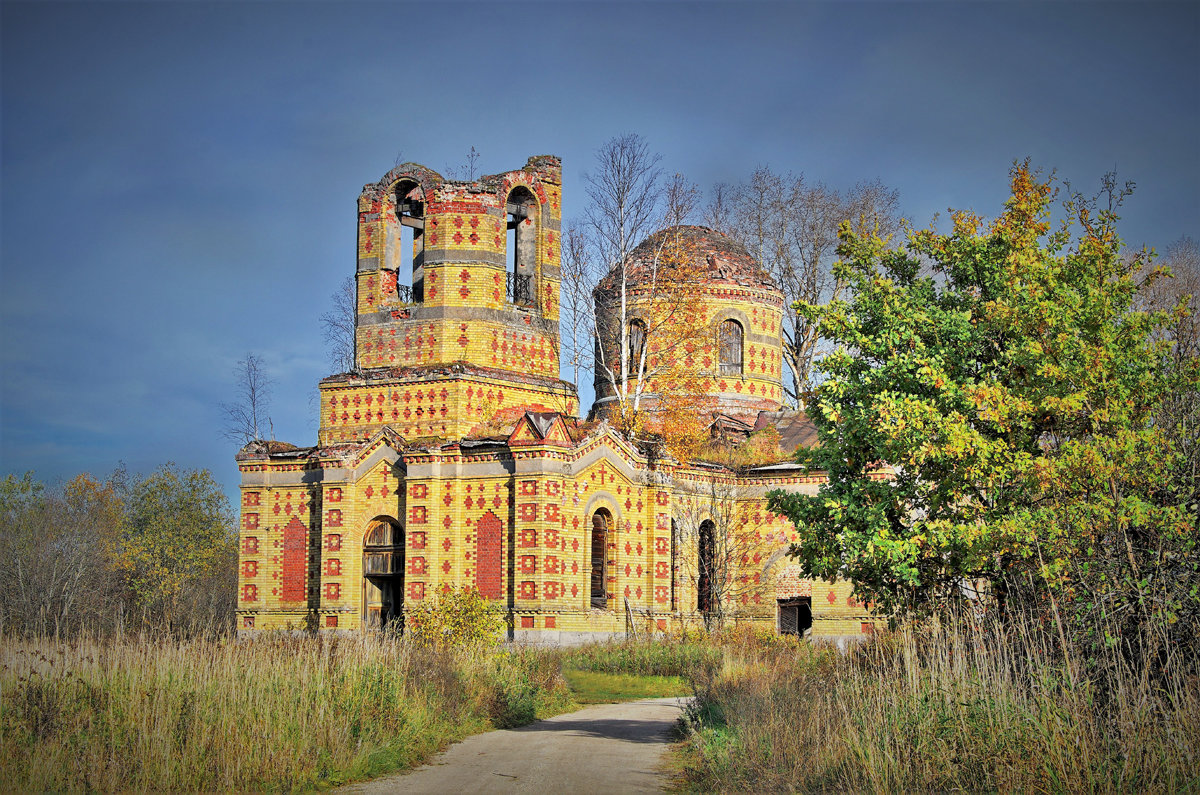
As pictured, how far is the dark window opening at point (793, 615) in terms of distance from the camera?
36188mm

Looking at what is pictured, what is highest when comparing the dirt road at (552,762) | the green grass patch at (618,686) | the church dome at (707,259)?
the church dome at (707,259)

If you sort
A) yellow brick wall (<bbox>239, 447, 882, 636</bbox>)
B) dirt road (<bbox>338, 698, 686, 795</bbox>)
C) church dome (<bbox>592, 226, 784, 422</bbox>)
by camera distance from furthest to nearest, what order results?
church dome (<bbox>592, 226, 784, 422</bbox>) → yellow brick wall (<bbox>239, 447, 882, 636</bbox>) → dirt road (<bbox>338, 698, 686, 795</bbox>)

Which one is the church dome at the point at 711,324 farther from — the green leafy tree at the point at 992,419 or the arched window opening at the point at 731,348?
the green leafy tree at the point at 992,419

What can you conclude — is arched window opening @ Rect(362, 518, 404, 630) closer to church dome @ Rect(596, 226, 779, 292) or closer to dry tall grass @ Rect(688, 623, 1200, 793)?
church dome @ Rect(596, 226, 779, 292)

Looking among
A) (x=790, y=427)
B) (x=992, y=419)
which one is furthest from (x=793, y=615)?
(x=992, y=419)

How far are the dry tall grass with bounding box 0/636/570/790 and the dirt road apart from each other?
521 mm

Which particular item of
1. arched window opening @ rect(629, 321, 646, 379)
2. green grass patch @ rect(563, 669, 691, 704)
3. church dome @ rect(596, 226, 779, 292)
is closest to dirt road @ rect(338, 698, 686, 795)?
green grass patch @ rect(563, 669, 691, 704)

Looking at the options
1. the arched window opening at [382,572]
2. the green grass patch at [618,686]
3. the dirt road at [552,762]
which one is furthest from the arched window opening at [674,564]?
the dirt road at [552,762]

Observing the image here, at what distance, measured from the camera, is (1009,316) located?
1599cm

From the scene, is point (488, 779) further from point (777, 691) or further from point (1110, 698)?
point (1110, 698)

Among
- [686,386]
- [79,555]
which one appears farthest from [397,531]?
[79,555]

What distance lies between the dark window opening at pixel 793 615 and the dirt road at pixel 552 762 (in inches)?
707

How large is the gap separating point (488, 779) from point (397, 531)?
1909 centimetres

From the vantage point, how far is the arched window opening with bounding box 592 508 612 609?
3170 cm
